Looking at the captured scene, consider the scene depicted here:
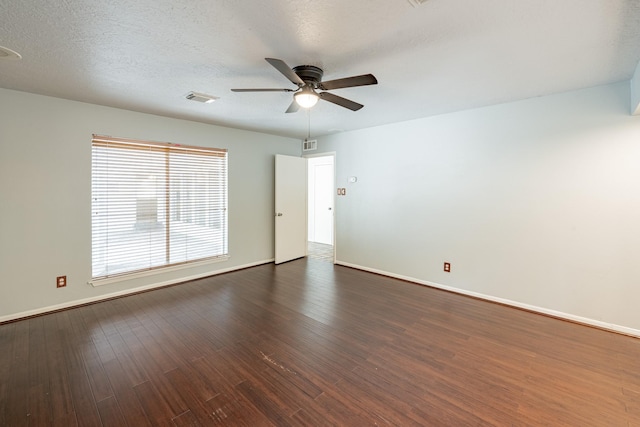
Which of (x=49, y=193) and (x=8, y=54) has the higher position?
(x=8, y=54)

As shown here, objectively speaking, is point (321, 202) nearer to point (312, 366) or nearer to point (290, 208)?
point (290, 208)

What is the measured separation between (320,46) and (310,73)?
1.06 feet

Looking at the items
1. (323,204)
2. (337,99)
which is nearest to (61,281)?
(337,99)

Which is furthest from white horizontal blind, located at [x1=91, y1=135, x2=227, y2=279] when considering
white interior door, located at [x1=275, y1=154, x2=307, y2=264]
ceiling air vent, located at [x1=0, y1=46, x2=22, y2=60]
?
ceiling air vent, located at [x1=0, y1=46, x2=22, y2=60]

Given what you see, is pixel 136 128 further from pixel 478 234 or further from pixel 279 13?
pixel 478 234

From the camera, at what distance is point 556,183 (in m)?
3.05

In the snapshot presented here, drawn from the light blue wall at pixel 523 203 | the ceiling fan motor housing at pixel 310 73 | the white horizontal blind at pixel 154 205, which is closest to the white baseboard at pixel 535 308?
the light blue wall at pixel 523 203

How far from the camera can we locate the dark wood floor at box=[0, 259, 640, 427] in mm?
1733

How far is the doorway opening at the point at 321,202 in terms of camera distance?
7121 millimetres

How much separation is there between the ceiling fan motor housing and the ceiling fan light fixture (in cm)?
7

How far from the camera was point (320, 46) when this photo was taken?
204 cm

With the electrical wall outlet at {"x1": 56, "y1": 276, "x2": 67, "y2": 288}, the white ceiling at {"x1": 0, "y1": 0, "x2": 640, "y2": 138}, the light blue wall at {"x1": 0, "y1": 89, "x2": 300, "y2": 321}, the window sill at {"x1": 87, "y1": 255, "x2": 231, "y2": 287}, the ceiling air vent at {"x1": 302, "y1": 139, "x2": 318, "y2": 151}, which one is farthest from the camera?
the ceiling air vent at {"x1": 302, "y1": 139, "x2": 318, "y2": 151}

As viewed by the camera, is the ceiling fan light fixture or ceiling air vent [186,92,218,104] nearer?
the ceiling fan light fixture

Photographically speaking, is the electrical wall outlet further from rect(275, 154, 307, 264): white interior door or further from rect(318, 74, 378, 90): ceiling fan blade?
rect(318, 74, 378, 90): ceiling fan blade
